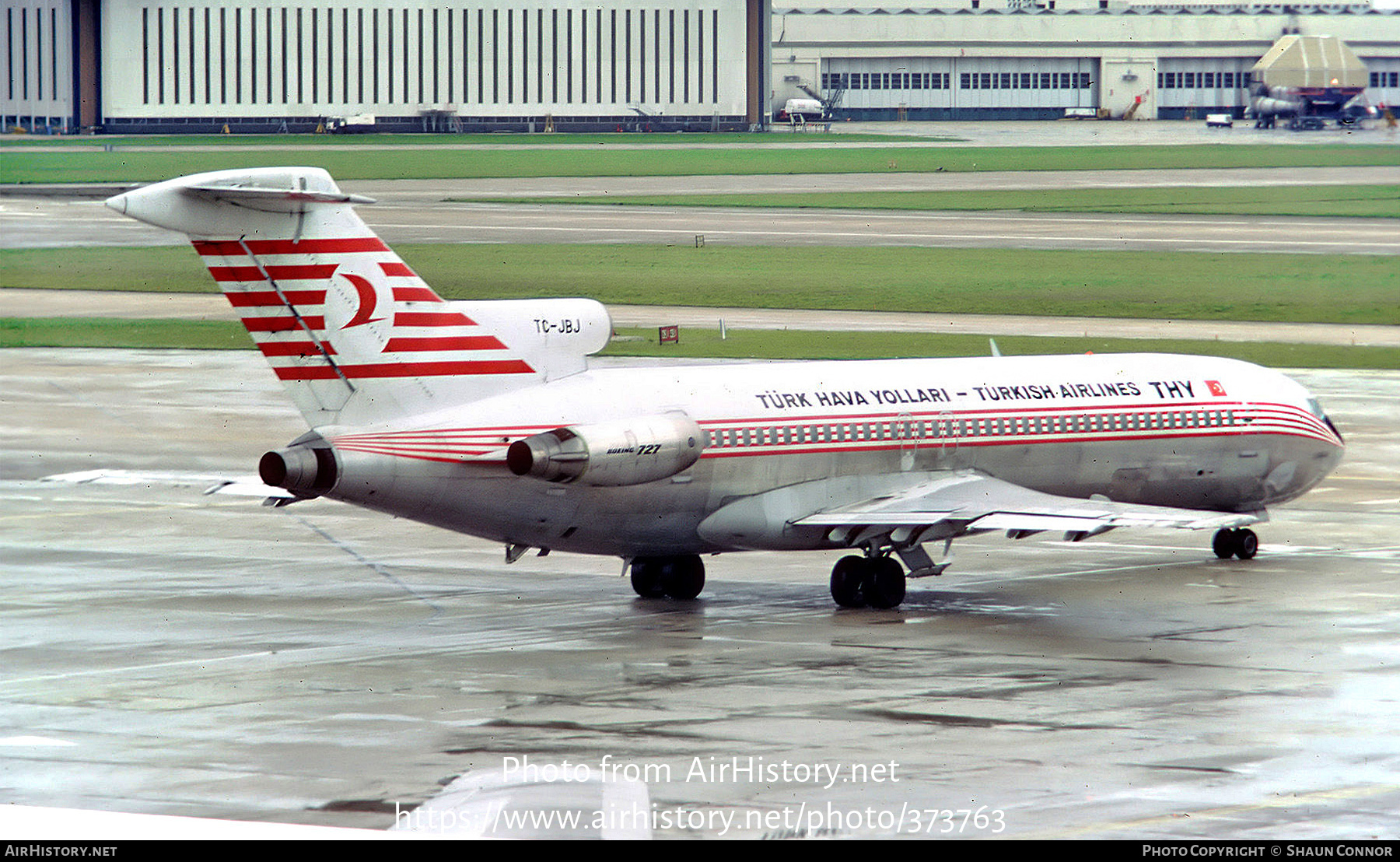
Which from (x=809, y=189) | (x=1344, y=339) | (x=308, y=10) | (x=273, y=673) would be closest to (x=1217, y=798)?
(x=273, y=673)

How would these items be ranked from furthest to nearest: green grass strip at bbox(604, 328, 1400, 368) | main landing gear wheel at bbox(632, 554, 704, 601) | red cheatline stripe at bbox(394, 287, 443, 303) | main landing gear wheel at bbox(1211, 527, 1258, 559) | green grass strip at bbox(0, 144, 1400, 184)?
green grass strip at bbox(0, 144, 1400, 184) → green grass strip at bbox(604, 328, 1400, 368) → main landing gear wheel at bbox(1211, 527, 1258, 559) → main landing gear wheel at bbox(632, 554, 704, 601) → red cheatline stripe at bbox(394, 287, 443, 303)

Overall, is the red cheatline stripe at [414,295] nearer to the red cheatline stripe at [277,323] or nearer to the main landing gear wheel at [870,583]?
the red cheatline stripe at [277,323]

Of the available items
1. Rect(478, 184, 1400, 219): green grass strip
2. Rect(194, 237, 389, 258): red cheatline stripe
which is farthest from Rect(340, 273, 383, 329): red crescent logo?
Rect(478, 184, 1400, 219): green grass strip

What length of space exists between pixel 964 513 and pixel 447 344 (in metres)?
7.94

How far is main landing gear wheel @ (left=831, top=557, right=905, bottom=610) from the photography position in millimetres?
30312

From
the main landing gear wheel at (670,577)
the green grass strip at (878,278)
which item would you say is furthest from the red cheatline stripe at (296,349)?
the green grass strip at (878,278)

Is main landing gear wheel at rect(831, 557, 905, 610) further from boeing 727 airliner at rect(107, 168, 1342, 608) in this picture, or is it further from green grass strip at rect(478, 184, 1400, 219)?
green grass strip at rect(478, 184, 1400, 219)

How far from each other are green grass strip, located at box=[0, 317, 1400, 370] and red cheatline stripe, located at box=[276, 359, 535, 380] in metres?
31.9

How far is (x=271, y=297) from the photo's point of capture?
89.2ft

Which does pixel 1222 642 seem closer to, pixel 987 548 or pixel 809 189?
pixel 987 548

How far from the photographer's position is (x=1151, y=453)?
112 feet

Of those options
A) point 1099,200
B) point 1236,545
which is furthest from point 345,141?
point 1236,545

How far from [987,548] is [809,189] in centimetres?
9701

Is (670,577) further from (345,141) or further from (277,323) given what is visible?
(345,141)
